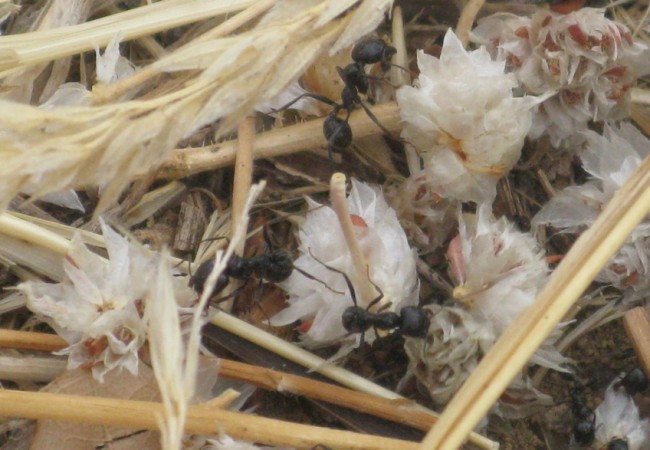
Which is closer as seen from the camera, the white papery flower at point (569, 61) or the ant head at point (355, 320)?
the ant head at point (355, 320)

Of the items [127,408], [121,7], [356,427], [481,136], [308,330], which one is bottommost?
[356,427]

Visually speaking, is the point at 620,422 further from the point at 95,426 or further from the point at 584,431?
the point at 95,426

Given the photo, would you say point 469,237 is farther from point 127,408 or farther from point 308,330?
point 127,408

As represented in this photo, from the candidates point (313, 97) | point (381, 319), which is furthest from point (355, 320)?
point (313, 97)

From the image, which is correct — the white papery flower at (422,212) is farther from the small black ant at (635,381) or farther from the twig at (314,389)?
the small black ant at (635,381)

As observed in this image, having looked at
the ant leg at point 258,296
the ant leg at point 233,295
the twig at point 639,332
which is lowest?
the twig at point 639,332

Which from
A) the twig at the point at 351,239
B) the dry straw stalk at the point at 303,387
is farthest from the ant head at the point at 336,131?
the dry straw stalk at the point at 303,387

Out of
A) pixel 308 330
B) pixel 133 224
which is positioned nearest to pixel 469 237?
pixel 308 330
